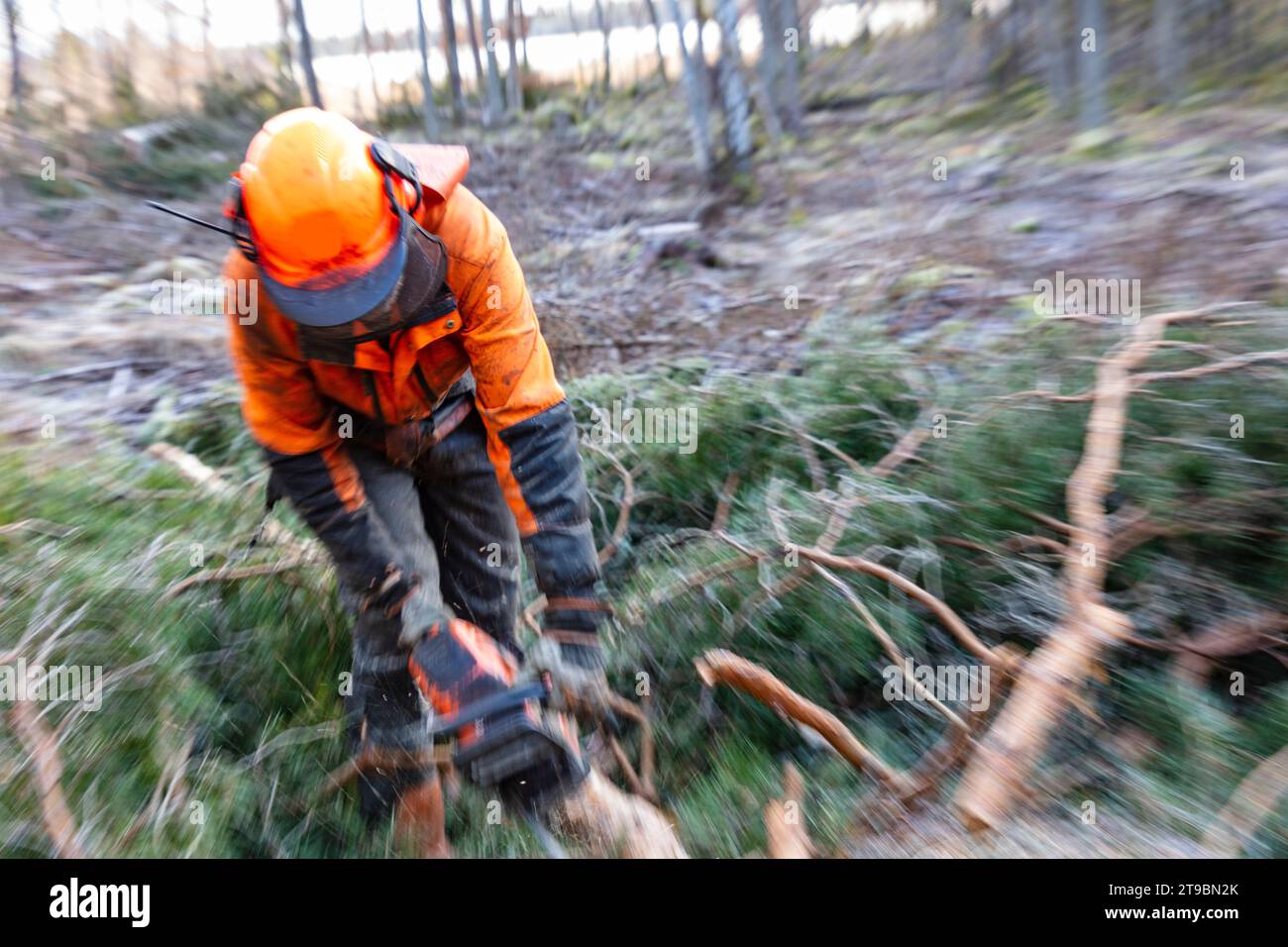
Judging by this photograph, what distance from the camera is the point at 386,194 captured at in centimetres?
190

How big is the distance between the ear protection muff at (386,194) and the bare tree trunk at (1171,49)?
8.91 metres

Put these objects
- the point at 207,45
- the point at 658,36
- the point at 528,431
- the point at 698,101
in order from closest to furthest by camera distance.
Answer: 1. the point at 528,431
2. the point at 698,101
3. the point at 207,45
4. the point at 658,36

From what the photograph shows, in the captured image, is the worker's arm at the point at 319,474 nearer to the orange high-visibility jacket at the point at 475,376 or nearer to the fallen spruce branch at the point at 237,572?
the orange high-visibility jacket at the point at 475,376

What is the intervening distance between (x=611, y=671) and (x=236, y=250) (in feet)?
5.75

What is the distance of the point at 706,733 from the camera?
2.63 meters

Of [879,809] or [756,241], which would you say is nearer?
[879,809]

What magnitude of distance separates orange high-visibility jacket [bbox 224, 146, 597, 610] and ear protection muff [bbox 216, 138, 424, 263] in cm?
11

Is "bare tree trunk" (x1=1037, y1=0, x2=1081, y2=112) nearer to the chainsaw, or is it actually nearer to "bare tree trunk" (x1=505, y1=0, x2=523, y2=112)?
"bare tree trunk" (x1=505, y1=0, x2=523, y2=112)

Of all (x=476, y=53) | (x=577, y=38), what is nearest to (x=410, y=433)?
(x=476, y=53)

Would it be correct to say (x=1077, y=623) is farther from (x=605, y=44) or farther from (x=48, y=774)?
(x=605, y=44)

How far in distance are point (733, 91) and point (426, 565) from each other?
709cm

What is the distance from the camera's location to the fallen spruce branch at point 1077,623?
74.9 inches
